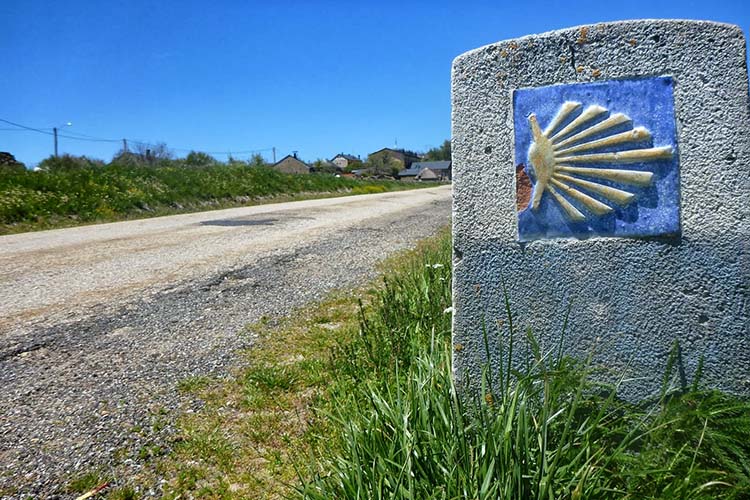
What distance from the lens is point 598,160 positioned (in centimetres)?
203

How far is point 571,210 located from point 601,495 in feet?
3.24

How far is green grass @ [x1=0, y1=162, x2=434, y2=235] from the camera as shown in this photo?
12.8 m

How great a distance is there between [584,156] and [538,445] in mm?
1052

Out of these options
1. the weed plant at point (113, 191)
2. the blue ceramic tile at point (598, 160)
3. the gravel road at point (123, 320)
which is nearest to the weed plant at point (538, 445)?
the blue ceramic tile at point (598, 160)

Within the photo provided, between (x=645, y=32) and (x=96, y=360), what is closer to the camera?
(x=645, y=32)

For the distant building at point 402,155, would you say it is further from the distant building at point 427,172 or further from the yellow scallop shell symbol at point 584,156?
the yellow scallop shell symbol at point 584,156

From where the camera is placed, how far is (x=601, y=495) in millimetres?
1558

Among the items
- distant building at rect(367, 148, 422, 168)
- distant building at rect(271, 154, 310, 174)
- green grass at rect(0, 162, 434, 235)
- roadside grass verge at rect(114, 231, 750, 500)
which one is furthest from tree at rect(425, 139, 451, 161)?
roadside grass verge at rect(114, 231, 750, 500)

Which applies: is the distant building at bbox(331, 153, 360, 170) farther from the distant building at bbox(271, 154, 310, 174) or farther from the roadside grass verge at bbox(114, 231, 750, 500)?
the roadside grass verge at bbox(114, 231, 750, 500)

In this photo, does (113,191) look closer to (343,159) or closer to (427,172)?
(427,172)

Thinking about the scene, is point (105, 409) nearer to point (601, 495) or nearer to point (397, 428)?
point (397, 428)

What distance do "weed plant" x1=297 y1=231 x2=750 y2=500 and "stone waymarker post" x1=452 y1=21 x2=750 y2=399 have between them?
0.46ft

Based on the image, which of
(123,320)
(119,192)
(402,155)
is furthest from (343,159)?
(123,320)

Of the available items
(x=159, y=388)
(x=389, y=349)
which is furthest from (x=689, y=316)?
(x=159, y=388)
